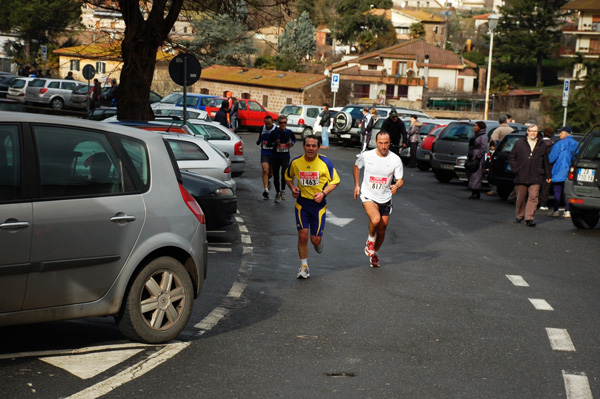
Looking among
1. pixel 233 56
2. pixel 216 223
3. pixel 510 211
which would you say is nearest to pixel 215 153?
pixel 216 223

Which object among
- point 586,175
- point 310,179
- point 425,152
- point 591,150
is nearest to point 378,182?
point 310,179

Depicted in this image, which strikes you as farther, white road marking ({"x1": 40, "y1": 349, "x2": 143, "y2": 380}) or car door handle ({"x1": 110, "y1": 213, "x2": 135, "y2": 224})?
car door handle ({"x1": 110, "y1": 213, "x2": 135, "y2": 224})

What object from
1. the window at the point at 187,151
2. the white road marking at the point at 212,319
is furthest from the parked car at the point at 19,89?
the white road marking at the point at 212,319

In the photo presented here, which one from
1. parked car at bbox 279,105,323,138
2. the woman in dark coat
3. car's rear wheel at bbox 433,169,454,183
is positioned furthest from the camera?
parked car at bbox 279,105,323,138

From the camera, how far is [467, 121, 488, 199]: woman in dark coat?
2306 centimetres

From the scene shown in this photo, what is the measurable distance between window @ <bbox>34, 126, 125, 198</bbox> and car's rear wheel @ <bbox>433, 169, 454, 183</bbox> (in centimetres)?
2105

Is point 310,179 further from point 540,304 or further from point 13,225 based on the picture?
point 13,225

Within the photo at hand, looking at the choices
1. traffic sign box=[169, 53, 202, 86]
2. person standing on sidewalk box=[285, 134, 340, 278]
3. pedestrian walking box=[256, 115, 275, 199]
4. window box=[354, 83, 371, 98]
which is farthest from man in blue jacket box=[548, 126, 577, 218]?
window box=[354, 83, 371, 98]

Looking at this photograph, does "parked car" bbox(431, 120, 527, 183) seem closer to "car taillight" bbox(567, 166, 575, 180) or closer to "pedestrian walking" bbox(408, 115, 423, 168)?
"pedestrian walking" bbox(408, 115, 423, 168)

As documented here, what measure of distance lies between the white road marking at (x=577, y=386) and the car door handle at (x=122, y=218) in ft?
10.7

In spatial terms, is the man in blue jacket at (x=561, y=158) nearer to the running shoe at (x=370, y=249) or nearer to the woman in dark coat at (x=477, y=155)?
the woman in dark coat at (x=477, y=155)

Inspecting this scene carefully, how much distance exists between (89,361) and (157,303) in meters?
0.78

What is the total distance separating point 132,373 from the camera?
6566 mm

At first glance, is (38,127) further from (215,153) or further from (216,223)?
(215,153)
